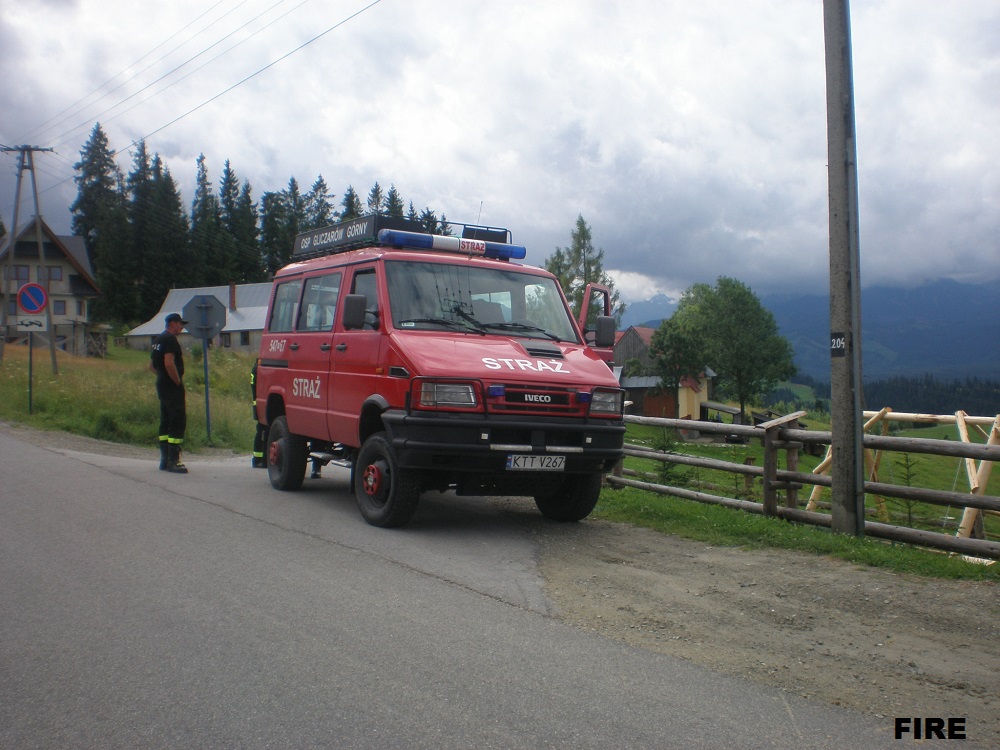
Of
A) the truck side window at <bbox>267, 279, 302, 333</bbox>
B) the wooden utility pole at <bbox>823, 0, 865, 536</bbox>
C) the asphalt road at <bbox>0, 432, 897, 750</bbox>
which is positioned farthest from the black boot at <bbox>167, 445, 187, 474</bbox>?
the wooden utility pole at <bbox>823, 0, 865, 536</bbox>

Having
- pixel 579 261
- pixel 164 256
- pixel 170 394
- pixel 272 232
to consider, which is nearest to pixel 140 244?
pixel 164 256

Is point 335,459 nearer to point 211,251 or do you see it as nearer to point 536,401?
point 536,401

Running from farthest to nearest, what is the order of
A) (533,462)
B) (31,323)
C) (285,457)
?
(31,323), (285,457), (533,462)

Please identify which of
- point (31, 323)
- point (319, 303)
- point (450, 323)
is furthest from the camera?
point (31, 323)

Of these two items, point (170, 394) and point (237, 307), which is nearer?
point (170, 394)

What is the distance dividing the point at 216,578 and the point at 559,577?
7.92 feet

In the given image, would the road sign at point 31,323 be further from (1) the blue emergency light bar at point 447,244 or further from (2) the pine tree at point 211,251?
(2) the pine tree at point 211,251

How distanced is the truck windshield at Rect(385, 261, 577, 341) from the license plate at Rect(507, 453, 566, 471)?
139cm

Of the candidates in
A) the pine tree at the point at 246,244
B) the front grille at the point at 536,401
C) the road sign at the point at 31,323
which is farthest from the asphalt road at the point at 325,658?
the pine tree at the point at 246,244

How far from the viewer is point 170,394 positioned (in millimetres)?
12023

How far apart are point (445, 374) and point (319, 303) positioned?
2883mm

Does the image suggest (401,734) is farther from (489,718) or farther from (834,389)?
(834,389)

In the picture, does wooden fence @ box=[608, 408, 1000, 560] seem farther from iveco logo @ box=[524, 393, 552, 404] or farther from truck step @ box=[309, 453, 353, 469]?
truck step @ box=[309, 453, 353, 469]

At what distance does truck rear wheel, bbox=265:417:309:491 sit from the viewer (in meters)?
10.3
